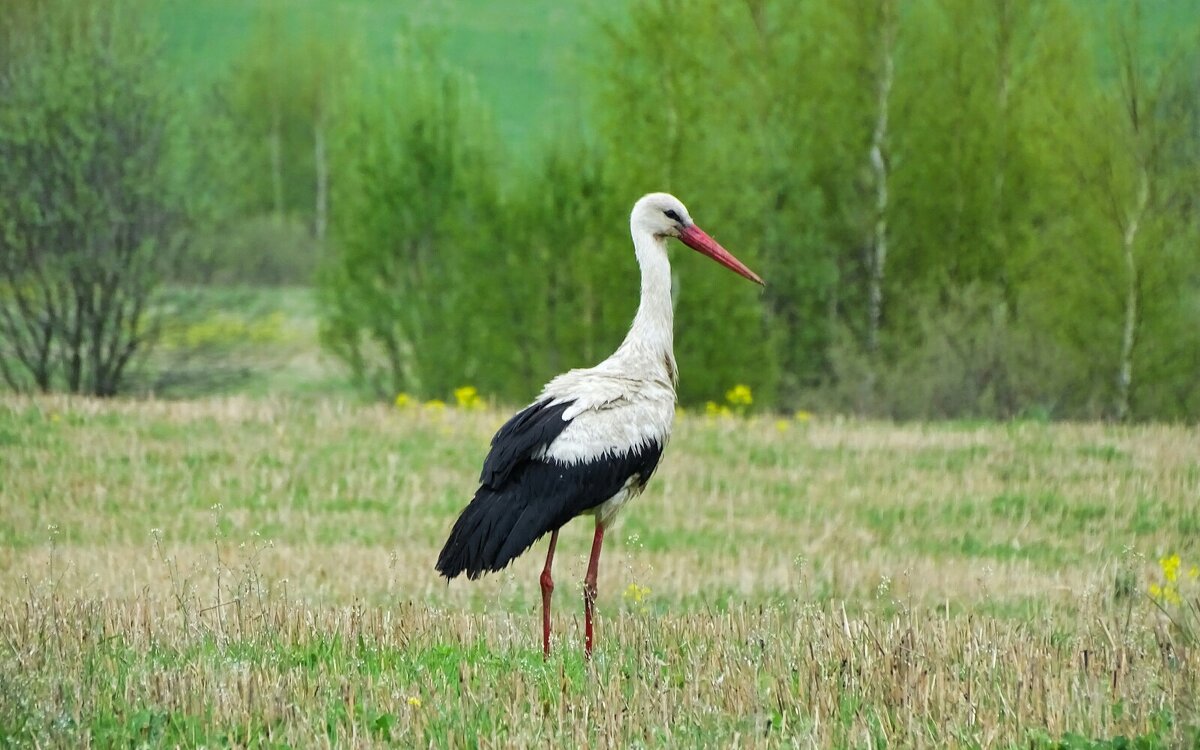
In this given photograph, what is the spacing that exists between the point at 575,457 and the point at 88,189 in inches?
774

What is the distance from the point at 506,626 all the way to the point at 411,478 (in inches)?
224

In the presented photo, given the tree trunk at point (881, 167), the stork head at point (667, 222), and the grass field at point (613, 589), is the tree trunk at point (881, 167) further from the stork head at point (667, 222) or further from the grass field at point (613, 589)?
the stork head at point (667, 222)

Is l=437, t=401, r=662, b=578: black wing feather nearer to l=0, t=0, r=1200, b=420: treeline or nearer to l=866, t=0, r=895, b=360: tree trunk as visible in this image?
l=0, t=0, r=1200, b=420: treeline

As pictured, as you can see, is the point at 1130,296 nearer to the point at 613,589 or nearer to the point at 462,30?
the point at 613,589

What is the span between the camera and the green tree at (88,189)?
24.0 m

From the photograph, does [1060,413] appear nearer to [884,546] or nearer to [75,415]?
[884,546]

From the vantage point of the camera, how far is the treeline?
24.7 meters

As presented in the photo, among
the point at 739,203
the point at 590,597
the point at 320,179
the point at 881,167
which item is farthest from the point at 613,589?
the point at 320,179

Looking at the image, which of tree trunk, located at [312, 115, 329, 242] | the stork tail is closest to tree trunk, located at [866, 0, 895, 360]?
the stork tail

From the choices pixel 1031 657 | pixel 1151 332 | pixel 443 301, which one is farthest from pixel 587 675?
pixel 443 301

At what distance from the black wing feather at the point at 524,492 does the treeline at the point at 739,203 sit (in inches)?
677

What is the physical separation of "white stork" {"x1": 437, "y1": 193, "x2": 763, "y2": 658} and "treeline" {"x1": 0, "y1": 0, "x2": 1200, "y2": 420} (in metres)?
16.8

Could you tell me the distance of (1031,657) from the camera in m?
5.64

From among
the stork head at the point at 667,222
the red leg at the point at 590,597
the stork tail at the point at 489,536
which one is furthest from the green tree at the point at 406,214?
the stork tail at the point at 489,536
